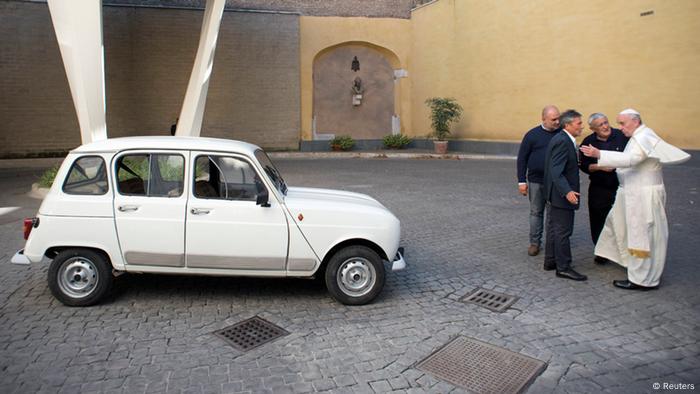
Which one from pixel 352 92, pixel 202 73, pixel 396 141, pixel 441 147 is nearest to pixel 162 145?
Answer: pixel 202 73

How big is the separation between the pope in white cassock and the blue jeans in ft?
3.92

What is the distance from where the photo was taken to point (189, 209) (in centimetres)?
467

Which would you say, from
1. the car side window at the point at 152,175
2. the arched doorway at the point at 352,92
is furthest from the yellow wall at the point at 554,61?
the car side window at the point at 152,175

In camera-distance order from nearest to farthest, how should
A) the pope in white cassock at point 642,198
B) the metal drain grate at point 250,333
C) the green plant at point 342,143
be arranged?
the metal drain grate at point 250,333 < the pope in white cassock at point 642,198 < the green plant at point 342,143

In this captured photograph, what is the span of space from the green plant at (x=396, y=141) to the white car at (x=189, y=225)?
18.7 m

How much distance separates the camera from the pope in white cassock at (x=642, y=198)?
5129mm

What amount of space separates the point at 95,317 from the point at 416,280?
10.5ft

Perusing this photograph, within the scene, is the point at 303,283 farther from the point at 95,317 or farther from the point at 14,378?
the point at 14,378

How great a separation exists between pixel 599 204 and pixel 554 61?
495 inches

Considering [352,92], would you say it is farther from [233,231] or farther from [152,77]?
[233,231]

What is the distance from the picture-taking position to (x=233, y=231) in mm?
4652

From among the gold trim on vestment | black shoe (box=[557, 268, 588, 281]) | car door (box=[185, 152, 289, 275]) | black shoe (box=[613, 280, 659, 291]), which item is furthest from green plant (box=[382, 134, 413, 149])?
car door (box=[185, 152, 289, 275])

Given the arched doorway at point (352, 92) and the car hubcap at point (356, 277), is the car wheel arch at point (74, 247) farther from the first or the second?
the arched doorway at point (352, 92)

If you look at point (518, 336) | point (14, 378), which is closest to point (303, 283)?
point (518, 336)
